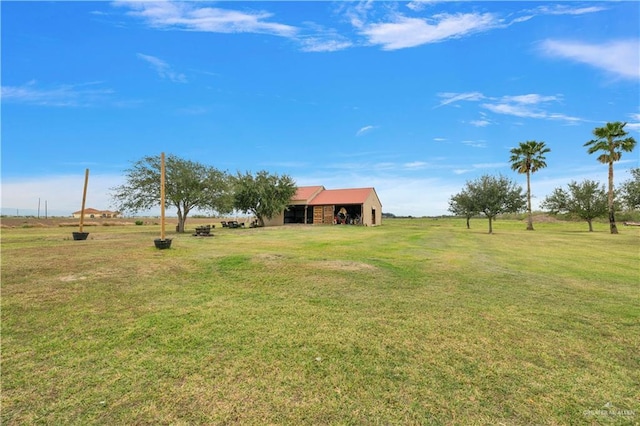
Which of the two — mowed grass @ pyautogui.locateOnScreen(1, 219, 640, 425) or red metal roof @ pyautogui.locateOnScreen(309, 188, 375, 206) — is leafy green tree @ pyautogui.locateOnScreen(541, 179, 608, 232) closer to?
red metal roof @ pyautogui.locateOnScreen(309, 188, 375, 206)

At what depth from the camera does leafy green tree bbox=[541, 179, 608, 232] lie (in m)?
38.6

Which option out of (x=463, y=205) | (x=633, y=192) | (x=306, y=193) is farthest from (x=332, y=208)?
(x=633, y=192)

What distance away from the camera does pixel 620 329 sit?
5395 millimetres

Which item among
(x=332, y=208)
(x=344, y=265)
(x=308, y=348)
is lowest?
(x=308, y=348)

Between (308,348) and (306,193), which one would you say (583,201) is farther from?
(308,348)

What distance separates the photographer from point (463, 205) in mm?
35469

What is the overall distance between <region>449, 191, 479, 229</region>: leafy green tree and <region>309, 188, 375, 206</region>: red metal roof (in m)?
10.6

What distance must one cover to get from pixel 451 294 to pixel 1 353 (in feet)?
27.0

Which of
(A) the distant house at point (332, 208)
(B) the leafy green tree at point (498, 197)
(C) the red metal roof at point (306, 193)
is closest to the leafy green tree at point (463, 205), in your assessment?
(B) the leafy green tree at point (498, 197)

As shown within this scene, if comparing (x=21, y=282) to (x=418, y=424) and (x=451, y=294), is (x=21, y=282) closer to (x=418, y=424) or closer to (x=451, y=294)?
(x=418, y=424)

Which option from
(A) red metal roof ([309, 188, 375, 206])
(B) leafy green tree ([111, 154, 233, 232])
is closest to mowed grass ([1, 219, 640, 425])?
(B) leafy green tree ([111, 154, 233, 232])

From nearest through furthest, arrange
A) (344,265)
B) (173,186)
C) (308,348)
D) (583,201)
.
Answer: (308,348), (344,265), (173,186), (583,201)

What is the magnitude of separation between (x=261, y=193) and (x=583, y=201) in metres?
41.2

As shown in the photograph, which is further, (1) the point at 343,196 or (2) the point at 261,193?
(1) the point at 343,196
